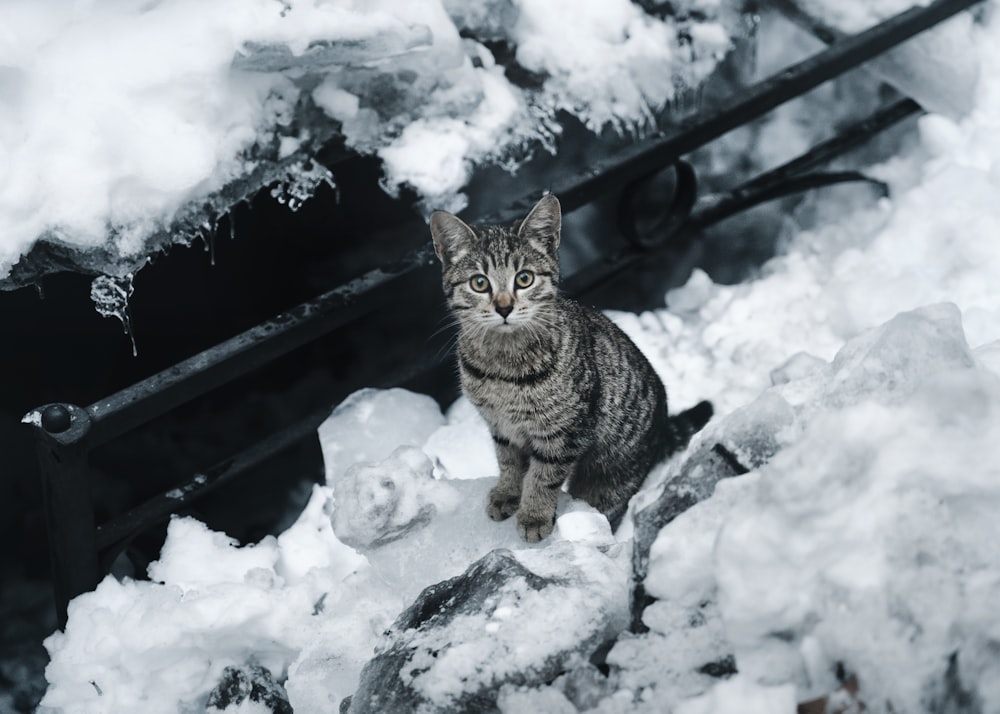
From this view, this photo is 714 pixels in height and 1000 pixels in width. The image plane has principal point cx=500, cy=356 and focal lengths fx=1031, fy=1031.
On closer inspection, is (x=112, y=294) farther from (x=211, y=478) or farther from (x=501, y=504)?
(x=501, y=504)

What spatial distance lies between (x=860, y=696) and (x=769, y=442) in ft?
1.75

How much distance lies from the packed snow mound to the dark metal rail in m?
0.26

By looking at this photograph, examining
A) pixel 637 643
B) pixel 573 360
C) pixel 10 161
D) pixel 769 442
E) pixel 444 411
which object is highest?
pixel 10 161

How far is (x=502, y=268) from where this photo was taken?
2.56m

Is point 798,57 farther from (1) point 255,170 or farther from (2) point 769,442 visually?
(2) point 769,442

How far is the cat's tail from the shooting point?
3.19m

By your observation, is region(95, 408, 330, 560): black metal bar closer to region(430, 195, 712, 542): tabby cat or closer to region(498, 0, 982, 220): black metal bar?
region(430, 195, 712, 542): tabby cat

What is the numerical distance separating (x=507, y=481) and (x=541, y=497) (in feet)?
0.49

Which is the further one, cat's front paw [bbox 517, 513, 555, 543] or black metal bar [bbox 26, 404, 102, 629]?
cat's front paw [bbox 517, 513, 555, 543]

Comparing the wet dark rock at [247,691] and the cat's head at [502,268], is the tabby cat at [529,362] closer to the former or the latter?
the cat's head at [502,268]

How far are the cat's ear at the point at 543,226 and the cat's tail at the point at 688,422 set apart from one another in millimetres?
837

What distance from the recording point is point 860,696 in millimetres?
1473

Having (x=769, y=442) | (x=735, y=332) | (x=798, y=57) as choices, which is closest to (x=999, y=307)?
(x=735, y=332)

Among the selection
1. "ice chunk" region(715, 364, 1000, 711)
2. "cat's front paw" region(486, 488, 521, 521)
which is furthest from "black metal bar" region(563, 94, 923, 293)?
"ice chunk" region(715, 364, 1000, 711)
